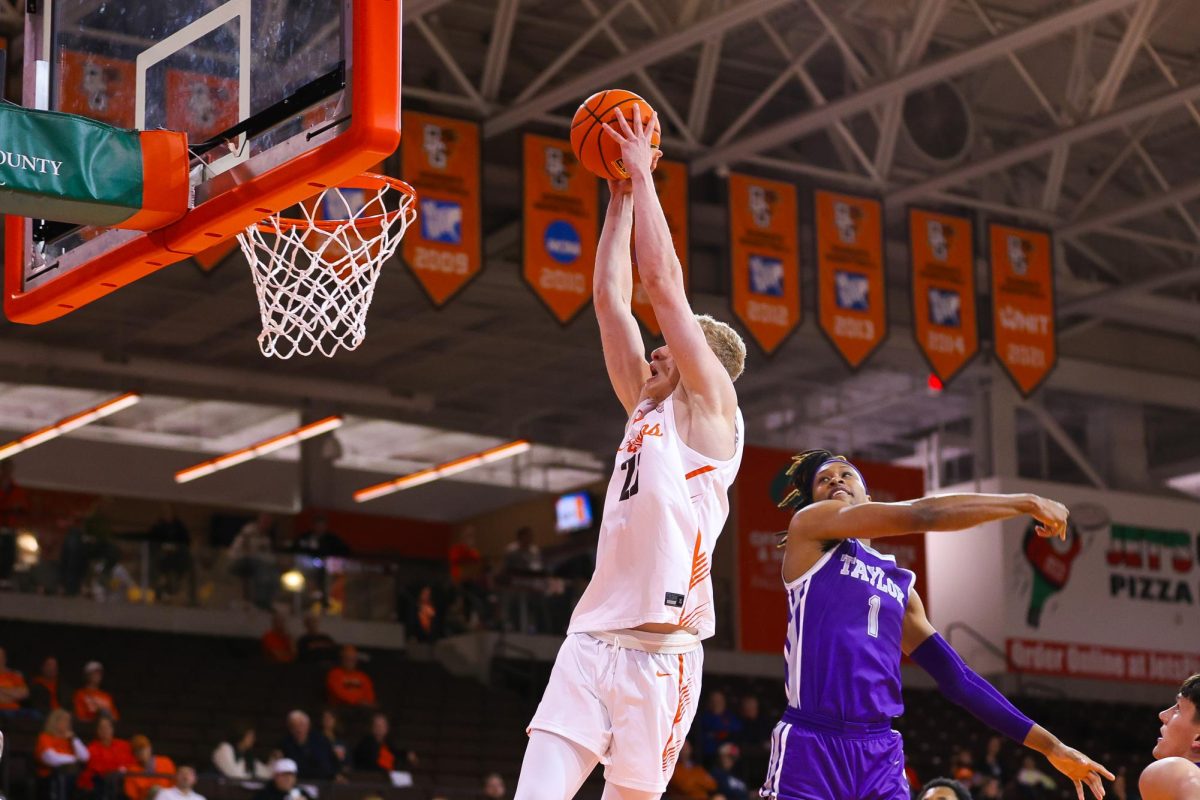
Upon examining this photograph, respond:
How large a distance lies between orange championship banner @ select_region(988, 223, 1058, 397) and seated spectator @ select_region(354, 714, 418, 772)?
24.3 feet

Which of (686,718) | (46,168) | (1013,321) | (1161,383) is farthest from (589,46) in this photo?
(686,718)

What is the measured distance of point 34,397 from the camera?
27.1 m

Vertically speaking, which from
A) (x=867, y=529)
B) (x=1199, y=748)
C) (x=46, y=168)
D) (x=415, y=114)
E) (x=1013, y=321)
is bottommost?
(x=1199, y=748)

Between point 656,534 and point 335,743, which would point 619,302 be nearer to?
point 656,534

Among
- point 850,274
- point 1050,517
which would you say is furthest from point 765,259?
point 1050,517

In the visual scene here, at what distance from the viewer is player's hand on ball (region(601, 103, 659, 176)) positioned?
5.43m

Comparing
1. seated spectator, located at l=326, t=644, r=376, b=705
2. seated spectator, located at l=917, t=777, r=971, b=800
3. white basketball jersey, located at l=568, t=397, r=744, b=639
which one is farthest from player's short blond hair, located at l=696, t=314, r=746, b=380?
seated spectator, located at l=326, t=644, r=376, b=705

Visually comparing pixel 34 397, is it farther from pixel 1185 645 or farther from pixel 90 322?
pixel 1185 645

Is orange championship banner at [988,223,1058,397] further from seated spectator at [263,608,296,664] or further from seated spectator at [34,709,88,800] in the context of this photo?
seated spectator at [34,709,88,800]

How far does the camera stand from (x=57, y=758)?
1457 centimetres

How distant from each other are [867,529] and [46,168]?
9.98ft

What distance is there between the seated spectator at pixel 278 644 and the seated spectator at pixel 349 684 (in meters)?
1.36

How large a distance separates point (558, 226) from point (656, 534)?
40.1ft

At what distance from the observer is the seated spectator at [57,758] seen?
14.4m
